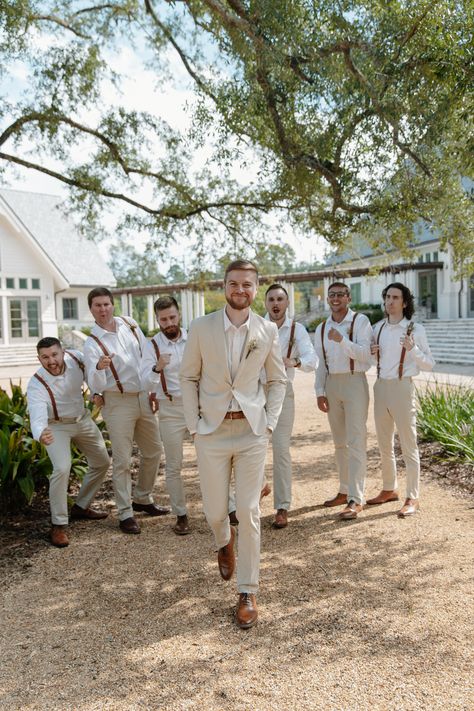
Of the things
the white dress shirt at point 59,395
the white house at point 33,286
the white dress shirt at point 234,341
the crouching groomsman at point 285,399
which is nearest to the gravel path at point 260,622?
the crouching groomsman at point 285,399

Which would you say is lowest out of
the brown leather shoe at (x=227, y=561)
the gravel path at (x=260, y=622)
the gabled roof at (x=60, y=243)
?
the gravel path at (x=260, y=622)

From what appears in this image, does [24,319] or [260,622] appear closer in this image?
[260,622]

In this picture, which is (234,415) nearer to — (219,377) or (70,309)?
(219,377)

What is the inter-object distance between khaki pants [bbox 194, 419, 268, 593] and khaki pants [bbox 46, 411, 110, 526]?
1843 mm

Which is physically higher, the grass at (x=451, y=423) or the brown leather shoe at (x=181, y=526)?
the grass at (x=451, y=423)

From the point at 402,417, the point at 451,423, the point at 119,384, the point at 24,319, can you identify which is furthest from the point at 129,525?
the point at 24,319

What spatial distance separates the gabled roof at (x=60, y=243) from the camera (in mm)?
34094

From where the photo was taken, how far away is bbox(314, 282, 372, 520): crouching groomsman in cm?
563

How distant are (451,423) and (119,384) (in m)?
4.70

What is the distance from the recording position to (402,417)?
18.4ft

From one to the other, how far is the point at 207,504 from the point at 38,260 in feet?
95.2

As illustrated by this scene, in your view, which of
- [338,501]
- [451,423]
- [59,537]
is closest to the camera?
[59,537]

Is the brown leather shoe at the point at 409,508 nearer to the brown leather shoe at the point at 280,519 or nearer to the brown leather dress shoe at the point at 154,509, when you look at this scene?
the brown leather shoe at the point at 280,519

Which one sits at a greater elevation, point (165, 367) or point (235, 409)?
point (165, 367)
